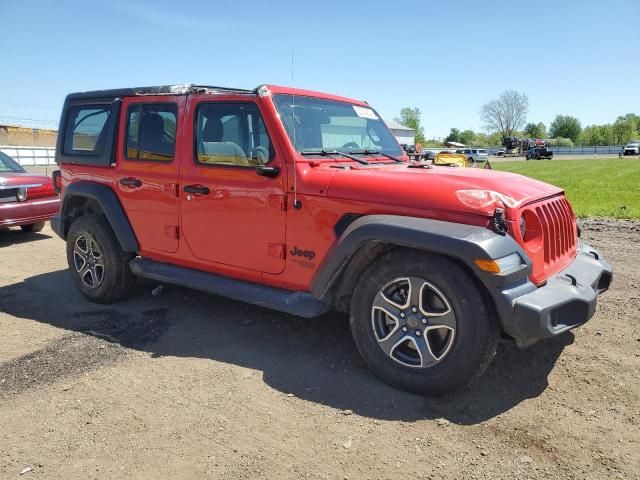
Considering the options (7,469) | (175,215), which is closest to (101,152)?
(175,215)

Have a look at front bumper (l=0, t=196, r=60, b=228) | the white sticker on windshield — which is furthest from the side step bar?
front bumper (l=0, t=196, r=60, b=228)

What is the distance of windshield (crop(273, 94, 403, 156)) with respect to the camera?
394cm

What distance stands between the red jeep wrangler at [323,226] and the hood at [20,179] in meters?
3.36

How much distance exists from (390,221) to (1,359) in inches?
123

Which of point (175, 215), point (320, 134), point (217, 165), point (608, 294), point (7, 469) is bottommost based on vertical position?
point (7, 469)

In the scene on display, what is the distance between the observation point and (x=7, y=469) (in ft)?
8.46

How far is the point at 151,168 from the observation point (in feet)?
14.8

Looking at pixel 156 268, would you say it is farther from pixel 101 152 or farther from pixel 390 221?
pixel 390 221

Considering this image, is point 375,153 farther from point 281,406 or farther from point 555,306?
point 281,406

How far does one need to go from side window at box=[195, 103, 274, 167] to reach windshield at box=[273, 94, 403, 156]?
212mm

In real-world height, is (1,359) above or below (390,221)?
below

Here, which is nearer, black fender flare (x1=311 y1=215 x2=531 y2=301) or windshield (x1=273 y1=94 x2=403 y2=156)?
black fender flare (x1=311 y1=215 x2=531 y2=301)

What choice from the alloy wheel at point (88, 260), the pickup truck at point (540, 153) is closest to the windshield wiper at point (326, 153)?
the alloy wheel at point (88, 260)

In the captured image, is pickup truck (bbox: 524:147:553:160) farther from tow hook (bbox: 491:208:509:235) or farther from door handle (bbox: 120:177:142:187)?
tow hook (bbox: 491:208:509:235)
